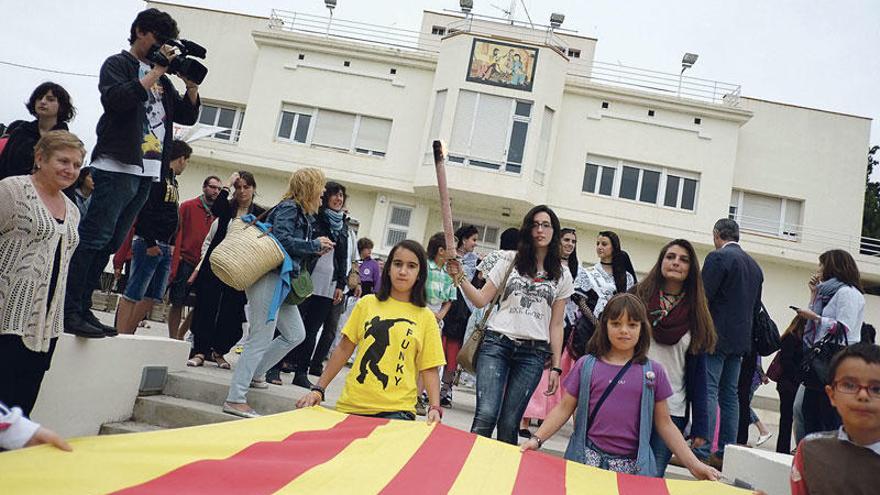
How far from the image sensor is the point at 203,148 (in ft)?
74.1

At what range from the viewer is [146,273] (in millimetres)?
6191

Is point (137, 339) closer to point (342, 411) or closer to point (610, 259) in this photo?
point (342, 411)

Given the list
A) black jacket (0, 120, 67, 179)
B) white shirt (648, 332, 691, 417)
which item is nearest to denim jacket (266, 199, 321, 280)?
black jacket (0, 120, 67, 179)

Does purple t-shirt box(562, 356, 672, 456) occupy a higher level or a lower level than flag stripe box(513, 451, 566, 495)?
higher

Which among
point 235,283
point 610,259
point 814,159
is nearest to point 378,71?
point 814,159

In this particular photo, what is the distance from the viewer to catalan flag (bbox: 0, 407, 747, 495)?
7.27 ft

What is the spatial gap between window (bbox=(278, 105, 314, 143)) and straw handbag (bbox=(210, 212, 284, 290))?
61.5 feet

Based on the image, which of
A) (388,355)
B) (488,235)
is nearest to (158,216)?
(388,355)

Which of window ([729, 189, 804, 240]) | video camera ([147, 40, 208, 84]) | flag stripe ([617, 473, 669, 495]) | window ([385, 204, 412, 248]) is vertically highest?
window ([729, 189, 804, 240])

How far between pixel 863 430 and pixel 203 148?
22675mm

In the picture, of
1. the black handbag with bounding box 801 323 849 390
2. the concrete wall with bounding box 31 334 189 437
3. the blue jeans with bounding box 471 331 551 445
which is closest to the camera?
the concrete wall with bounding box 31 334 189 437

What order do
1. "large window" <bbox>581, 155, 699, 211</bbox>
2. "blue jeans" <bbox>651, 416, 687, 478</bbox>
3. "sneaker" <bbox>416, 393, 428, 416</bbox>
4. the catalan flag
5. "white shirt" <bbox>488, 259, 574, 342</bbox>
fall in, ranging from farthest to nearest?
"large window" <bbox>581, 155, 699, 211</bbox> < "sneaker" <bbox>416, 393, 428, 416</bbox> < "white shirt" <bbox>488, 259, 574, 342</bbox> < "blue jeans" <bbox>651, 416, 687, 478</bbox> < the catalan flag

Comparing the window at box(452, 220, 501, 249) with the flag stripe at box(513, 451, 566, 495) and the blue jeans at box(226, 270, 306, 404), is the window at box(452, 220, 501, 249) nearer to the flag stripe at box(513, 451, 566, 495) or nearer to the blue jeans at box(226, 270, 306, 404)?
the blue jeans at box(226, 270, 306, 404)

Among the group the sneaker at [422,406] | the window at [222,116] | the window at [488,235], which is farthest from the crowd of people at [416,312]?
the window at [222,116]
